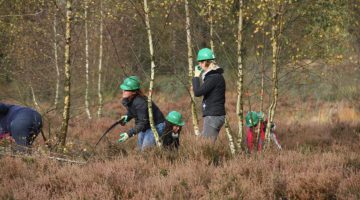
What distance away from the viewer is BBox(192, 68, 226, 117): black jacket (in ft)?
22.7

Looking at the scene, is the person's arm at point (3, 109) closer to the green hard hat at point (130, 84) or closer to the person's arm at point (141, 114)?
the green hard hat at point (130, 84)

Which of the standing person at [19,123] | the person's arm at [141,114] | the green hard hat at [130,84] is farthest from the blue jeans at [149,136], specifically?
the standing person at [19,123]

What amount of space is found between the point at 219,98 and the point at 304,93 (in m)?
13.0

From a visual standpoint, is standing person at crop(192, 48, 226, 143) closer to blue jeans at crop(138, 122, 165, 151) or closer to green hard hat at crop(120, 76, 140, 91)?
blue jeans at crop(138, 122, 165, 151)

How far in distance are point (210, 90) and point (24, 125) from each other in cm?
286

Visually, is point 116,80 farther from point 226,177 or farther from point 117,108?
point 226,177

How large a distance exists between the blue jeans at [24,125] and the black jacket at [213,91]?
254cm

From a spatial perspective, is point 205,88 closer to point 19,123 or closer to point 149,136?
point 149,136

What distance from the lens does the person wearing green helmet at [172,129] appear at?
7.49 m

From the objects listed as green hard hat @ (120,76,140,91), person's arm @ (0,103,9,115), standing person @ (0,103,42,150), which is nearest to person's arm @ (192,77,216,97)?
green hard hat @ (120,76,140,91)

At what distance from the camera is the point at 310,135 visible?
10414 millimetres

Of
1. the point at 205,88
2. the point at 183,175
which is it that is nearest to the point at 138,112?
the point at 205,88

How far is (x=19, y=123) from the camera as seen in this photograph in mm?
6906

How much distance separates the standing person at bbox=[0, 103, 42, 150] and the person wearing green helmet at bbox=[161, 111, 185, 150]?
2.01 metres
